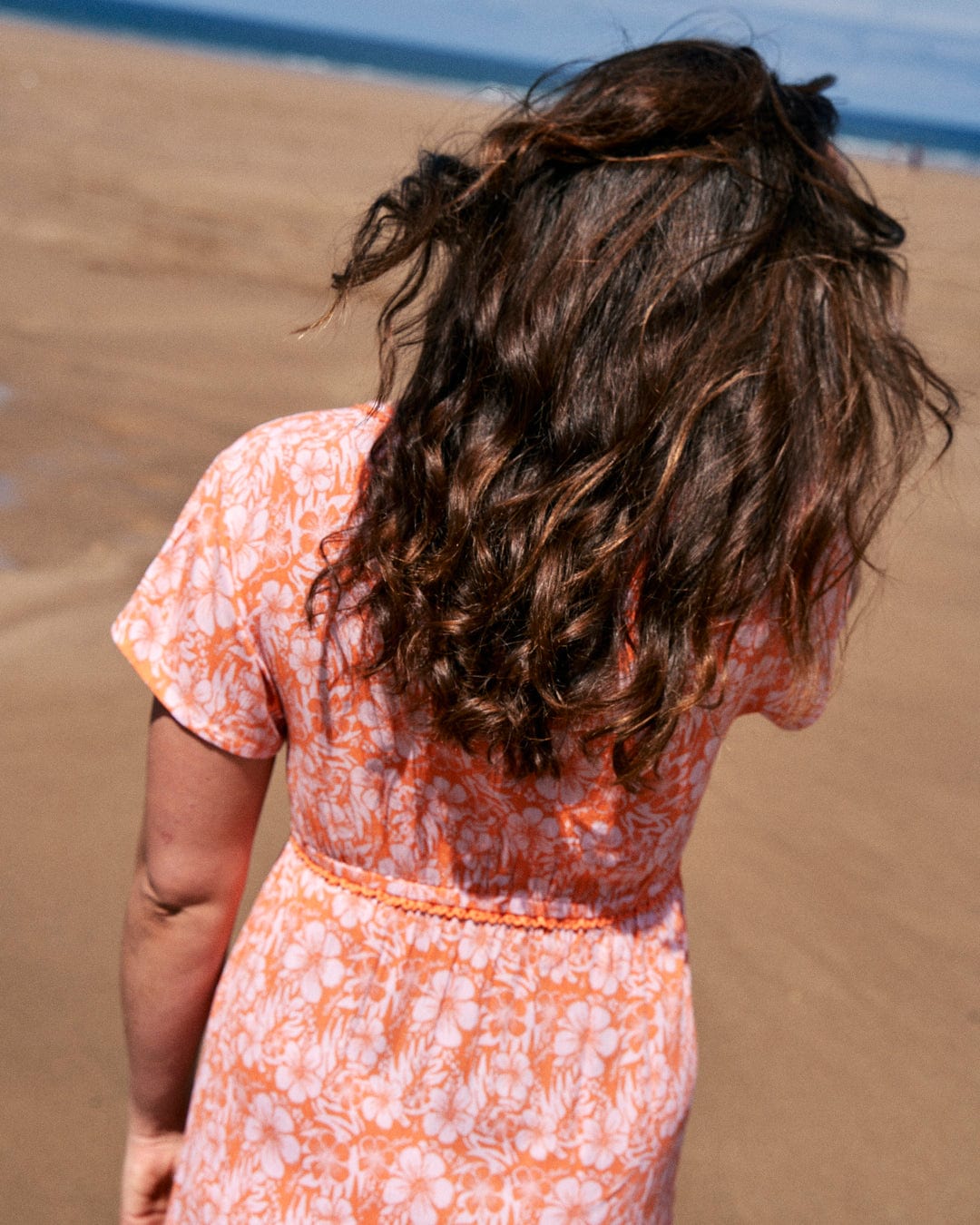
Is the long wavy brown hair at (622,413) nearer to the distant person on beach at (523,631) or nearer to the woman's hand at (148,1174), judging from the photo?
the distant person on beach at (523,631)

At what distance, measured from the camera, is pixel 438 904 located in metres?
1.17

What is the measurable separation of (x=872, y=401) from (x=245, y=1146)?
0.98m

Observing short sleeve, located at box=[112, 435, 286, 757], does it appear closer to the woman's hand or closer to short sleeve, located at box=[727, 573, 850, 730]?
short sleeve, located at box=[727, 573, 850, 730]

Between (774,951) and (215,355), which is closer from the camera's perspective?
(774,951)

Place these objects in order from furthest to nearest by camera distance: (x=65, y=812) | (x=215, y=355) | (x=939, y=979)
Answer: (x=215, y=355), (x=65, y=812), (x=939, y=979)

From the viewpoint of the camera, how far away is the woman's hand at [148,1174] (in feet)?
4.72

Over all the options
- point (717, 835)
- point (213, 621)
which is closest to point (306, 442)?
point (213, 621)

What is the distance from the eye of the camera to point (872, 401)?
1.10 m

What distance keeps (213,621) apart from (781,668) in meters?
0.56

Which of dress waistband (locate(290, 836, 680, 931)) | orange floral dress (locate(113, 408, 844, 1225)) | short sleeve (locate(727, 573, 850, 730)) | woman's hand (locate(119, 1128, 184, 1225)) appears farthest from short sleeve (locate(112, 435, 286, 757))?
woman's hand (locate(119, 1128, 184, 1225))

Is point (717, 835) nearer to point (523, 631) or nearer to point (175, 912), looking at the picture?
point (175, 912)

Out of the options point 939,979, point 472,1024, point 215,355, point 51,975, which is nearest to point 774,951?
point 939,979

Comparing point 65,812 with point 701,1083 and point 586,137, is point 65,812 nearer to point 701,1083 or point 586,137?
point 701,1083

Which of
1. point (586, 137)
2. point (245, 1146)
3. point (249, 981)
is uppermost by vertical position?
point (586, 137)
